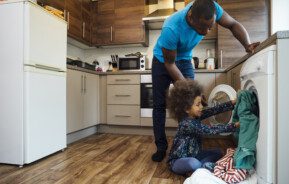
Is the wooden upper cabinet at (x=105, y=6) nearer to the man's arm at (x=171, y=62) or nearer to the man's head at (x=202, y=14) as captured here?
the man's arm at (x=171, y=62)

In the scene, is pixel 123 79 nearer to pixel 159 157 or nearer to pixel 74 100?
pixel 74 100

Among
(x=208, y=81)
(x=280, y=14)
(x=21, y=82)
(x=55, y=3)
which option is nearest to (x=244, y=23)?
(x=280, y=14)

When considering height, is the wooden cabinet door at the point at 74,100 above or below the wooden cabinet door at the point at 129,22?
below

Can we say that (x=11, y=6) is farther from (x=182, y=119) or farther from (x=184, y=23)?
(x=182, y=119)

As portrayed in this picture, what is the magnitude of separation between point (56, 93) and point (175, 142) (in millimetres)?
1071

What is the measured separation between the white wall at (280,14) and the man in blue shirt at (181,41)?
152 centimetres

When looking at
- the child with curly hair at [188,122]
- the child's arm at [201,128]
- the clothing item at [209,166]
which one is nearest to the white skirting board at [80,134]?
the child with curly hair at [188,122]

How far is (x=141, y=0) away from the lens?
9.96 ft

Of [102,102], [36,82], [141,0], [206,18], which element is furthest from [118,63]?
[206,18]

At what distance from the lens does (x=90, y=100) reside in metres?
→ 2.80

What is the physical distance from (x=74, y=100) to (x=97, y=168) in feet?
3.54

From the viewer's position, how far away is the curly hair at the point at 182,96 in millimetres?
1402

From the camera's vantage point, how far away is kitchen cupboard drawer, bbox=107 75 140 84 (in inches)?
111

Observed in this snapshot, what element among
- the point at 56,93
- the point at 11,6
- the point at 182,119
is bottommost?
the point at 182,119
